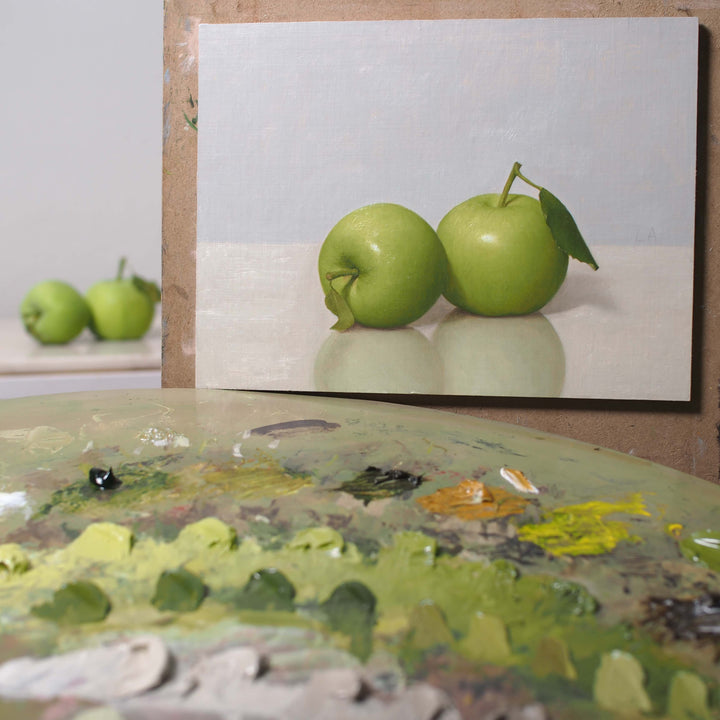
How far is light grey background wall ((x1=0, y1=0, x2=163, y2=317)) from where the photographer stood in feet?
2.88

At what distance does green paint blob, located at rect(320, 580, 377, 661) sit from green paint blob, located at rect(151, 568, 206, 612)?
6 centimetres

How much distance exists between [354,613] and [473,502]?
0.38 ft

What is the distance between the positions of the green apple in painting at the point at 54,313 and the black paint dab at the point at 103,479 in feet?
Result: 1.75

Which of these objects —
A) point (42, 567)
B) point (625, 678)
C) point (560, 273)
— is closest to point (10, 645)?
point (42, 567)

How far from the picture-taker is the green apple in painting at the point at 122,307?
897mm

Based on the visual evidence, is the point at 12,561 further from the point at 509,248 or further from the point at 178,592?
the point at 509,248

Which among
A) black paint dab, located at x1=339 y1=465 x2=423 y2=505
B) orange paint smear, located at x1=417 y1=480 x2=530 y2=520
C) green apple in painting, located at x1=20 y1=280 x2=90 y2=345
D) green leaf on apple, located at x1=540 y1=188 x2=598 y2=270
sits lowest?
orange paint smear, located at x1=417 y1=480 x2=530 y2=520

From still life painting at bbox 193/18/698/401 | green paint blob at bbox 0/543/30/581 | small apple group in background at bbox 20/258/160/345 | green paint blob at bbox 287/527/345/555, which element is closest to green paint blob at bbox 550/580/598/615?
green paint blob at bbox 287/527/345/555

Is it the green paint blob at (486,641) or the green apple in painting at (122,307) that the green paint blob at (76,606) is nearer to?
the green paint blob at (486,641)

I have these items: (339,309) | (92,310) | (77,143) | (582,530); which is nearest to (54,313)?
(92,310)

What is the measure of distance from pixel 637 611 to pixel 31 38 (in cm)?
95

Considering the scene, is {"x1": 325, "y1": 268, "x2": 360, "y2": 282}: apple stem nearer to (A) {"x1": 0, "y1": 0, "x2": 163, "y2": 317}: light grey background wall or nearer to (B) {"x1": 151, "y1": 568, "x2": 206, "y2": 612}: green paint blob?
(A) {"x1": 0, "y1": 0, "x2": 163, "y2": 317}: light grey background wall

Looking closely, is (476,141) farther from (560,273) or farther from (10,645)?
(10,645)

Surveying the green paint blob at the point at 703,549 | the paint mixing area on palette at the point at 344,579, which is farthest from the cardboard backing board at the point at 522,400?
the green paint blob at the point at 703,549
